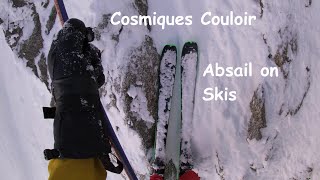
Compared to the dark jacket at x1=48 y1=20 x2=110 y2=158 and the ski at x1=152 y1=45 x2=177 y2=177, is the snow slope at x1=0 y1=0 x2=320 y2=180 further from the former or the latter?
the dark jacket at x1=48 y1=20 x2=110 y2=158

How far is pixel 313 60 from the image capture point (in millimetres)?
4113

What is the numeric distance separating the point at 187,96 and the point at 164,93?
0.81ft

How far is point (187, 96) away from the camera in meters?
4.47

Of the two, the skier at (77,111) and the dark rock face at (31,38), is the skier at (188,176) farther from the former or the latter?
the dark rock face at (31,38)

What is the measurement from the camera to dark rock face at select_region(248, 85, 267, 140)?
4215 mm

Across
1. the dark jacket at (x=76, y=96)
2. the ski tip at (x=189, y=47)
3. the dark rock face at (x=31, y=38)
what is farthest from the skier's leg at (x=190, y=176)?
the dark rock face at (x=31, y=38)

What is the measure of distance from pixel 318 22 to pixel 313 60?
0.36 metres

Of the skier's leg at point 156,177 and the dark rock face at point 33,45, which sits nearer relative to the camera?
the skier's leg at point 156,177

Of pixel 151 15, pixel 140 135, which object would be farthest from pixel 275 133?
pixel 151 15

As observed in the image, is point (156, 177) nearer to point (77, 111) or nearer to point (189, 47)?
point (77, 111)

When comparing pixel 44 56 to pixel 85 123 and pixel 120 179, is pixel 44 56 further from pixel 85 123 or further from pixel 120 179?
pixel 85 123

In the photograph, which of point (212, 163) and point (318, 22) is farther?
point (212, 163)

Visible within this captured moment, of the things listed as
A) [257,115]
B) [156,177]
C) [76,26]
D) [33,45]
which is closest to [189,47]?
[257,115]

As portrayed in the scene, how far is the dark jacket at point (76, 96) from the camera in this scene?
3469 mm
